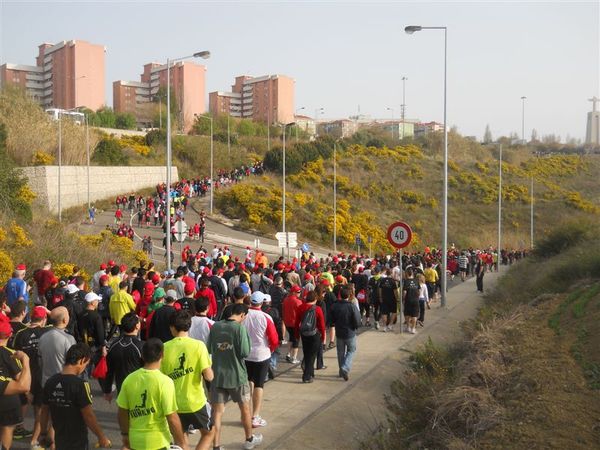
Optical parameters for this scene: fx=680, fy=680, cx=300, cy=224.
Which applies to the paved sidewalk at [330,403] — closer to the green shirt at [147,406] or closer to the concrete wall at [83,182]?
the green shirt at [147,406]

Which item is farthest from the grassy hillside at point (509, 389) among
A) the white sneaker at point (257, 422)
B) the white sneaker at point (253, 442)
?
the white sneaker at point (257, 422)

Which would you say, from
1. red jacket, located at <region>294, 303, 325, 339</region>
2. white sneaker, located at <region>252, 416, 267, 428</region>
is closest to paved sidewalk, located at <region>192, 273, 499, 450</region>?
white sneaker, located at <region>252, 416, 267, 428</region>

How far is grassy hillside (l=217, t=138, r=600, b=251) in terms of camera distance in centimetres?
5012

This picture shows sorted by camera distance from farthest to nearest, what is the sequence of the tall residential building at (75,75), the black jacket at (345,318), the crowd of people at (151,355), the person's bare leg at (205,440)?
the tall residential building at (75,75)
the black jacket at (345,318)
the person's bare leg at (205,440)
the crowd of people at (151,355)

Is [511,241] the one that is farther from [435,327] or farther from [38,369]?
[38,369]

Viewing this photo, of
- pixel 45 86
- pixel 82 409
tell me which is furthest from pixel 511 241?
pixel 45 86

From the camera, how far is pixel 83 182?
45.8m

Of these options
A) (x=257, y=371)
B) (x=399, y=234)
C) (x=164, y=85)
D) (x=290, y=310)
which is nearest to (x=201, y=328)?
(x=257, y=371)

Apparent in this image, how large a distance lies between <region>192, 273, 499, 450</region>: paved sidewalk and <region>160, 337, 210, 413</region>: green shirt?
4.91 feet

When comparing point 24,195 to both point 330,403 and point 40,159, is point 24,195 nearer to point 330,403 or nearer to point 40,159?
point 40,159

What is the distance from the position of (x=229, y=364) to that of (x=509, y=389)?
12.1 ft

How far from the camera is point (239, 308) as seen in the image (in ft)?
25.3

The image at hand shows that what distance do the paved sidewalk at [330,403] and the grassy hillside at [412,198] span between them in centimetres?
3418

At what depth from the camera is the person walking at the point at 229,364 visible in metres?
7.55
